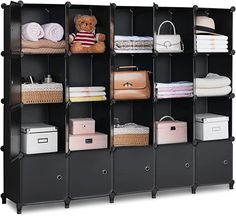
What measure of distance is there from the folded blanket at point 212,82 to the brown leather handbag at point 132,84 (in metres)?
0.56

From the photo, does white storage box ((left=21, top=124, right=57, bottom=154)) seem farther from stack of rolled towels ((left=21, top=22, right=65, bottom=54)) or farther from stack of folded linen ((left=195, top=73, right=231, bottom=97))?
stack of folded linen ((left=195, top=73, right=231, bottom=97))

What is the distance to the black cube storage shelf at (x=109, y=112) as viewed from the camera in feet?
19.0

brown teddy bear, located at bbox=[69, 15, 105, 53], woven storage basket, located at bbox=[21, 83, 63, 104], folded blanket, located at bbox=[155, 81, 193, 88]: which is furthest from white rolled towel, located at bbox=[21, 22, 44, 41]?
folded blanket, located at bbox=[155, 81, 193, 88]

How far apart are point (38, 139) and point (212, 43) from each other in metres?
1.94

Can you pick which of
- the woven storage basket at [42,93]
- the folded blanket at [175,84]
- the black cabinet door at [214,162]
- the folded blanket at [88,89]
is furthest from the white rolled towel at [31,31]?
the black cabinet door at [214,162]

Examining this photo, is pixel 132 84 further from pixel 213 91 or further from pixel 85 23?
pixel 213 91

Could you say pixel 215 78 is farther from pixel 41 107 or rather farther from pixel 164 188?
pixel 41 107

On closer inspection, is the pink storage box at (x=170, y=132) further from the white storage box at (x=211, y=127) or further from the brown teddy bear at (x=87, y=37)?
the brown teddy bear at (x=87, y=37)

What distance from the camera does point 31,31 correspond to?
582cm

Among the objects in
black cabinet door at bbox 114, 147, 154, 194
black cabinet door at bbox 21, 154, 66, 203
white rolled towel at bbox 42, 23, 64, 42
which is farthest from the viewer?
black cabinet door at bbox 114, 147, 154, 194

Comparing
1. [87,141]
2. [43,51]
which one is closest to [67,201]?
[87,141]

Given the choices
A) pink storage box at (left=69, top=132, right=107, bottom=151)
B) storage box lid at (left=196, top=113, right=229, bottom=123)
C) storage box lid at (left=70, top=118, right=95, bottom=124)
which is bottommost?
pink storage box at (left=69, top=132, right=107, bottom=151)

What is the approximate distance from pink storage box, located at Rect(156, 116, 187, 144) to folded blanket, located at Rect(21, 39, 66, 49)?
1.20 m

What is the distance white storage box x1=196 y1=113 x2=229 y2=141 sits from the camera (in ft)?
21.5
